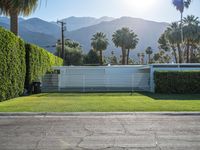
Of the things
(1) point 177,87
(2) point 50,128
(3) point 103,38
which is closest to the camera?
(2) point 50,128

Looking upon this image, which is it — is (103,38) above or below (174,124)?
above

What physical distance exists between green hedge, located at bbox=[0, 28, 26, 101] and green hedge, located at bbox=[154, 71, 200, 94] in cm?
1129

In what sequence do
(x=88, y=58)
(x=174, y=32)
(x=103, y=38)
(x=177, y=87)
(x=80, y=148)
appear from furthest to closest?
(x=103, y=38), (x=88, y=58), (x=174, y=32), (x=177, y=87), (x=80, y=148)

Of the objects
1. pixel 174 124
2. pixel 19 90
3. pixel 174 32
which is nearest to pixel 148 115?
pixel 174 124

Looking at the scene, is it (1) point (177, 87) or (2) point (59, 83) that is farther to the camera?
(2) point (59, 83)

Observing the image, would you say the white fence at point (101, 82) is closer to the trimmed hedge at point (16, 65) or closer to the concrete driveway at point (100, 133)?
the trimmed hedge at point (16, 65)

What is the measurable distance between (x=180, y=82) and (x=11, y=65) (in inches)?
561

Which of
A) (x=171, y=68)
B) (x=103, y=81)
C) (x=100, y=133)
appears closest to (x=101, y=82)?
(x=103, y=81)

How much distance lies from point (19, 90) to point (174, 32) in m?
48.6

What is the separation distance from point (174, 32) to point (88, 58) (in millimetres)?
22035

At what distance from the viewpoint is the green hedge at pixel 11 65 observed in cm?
2331

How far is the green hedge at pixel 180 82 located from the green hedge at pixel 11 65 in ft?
37.0

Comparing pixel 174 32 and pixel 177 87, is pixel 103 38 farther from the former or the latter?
pixel 177 87

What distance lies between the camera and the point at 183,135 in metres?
11.2
